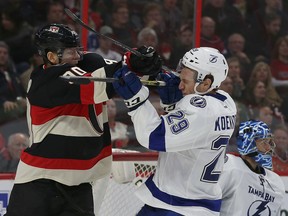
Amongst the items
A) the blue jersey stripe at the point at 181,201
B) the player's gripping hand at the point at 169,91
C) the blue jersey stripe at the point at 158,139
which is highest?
the player's gripping hand at the point at 169,91

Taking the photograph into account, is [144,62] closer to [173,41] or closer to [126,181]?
[126,181]

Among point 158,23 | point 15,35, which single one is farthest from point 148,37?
point 15,35

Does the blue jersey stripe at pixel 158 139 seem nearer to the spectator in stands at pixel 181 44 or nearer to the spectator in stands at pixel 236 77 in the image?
the spectator in stands at pixel 181 44

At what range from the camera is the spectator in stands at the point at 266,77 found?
20.5 feet

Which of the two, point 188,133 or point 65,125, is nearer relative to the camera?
point 188,133

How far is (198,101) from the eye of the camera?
3340mm

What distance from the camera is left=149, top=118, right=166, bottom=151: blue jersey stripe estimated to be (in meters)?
3.31

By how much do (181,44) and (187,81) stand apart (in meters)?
2.55

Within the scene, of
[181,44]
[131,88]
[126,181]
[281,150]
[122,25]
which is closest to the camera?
[131,88]

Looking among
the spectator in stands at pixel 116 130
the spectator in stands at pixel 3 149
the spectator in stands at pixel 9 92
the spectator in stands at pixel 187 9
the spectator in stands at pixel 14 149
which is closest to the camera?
the spectator in stands at pixel 14 149

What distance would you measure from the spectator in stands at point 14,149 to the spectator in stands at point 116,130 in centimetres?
53

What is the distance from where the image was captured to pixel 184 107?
11.0 feet

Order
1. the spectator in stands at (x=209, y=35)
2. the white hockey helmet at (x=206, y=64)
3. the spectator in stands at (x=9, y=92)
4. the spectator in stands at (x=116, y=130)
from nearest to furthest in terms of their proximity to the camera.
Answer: the white hockey helmet at (x=206, y=64)
the spectator in stands at (x=116, y=130)
the spectator in stands at (x=9, y=92)
the spectator in stands at (x=209, y=35)

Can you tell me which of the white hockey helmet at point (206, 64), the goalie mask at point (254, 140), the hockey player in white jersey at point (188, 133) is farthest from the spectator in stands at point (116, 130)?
the white hockey helmet at point (206, 64)
